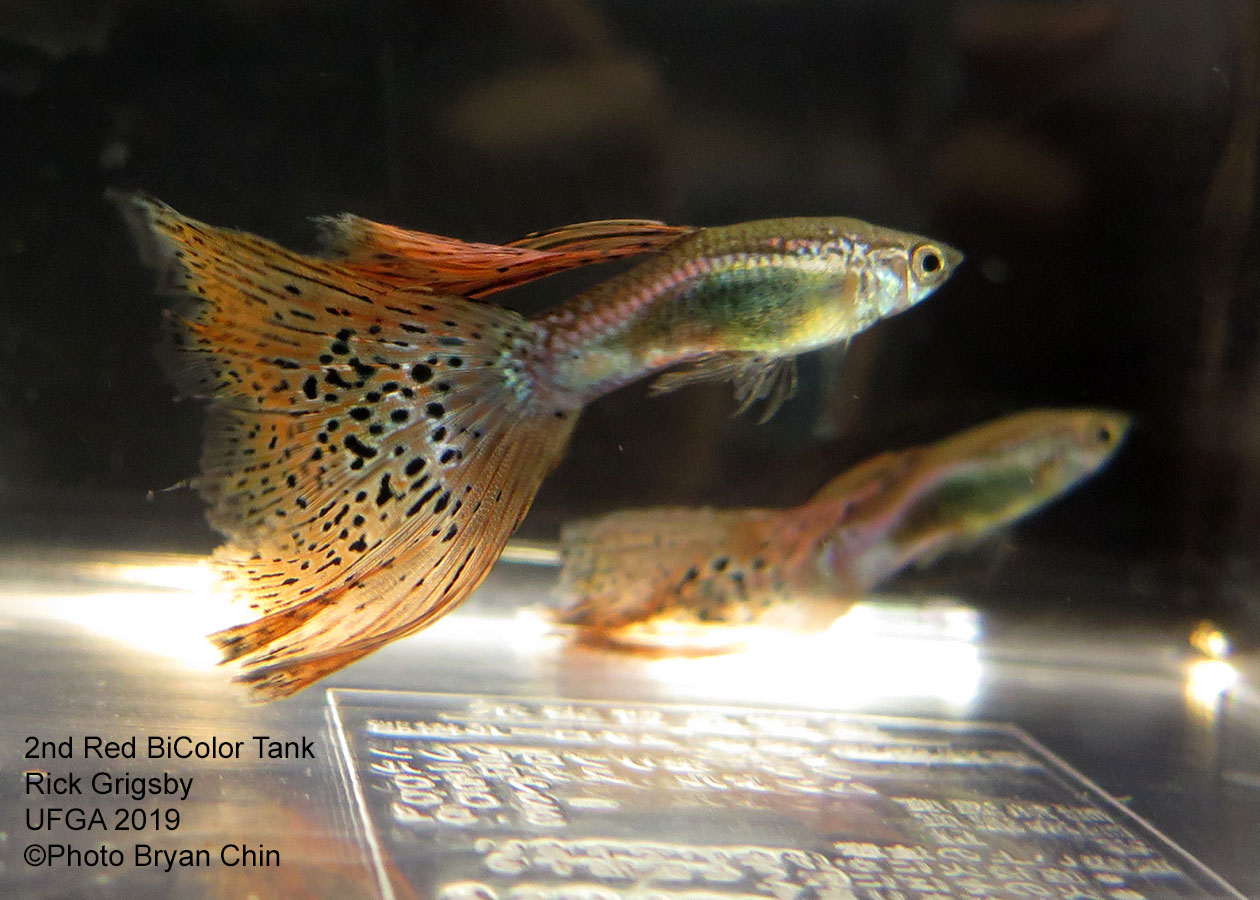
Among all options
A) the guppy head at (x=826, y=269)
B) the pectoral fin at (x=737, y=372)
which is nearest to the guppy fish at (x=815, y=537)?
the pectoral fin at (x=737, y=372)

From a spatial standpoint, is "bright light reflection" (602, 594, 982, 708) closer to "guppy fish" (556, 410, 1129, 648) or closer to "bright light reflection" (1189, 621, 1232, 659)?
"guppy fish" (556, 410, 1129, 648)

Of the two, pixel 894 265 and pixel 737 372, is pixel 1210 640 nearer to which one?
pixel 894 265

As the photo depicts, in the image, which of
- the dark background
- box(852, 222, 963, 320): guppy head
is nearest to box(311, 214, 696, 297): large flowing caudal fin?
box(852, 222, 963, 320): guppy head

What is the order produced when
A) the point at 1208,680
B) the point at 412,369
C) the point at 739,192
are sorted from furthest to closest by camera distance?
the point at 1208,680 → the point at 739,192 → the point at 412,369

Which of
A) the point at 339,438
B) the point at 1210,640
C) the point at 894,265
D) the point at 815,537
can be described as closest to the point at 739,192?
the point at 894,265

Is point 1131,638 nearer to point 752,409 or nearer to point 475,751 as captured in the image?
point 752,409

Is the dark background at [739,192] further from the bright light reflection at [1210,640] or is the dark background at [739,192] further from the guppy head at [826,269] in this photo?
the guppy head at [826,269]
